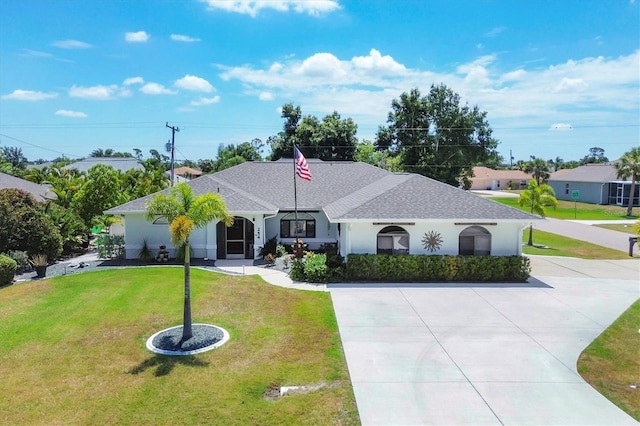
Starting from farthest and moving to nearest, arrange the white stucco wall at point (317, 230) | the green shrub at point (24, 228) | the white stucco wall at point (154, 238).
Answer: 1. the white stucco wall at point (317, 230)
2. the white stucco wall at point (154, 238)
3. the green shrub at point (24, 228)

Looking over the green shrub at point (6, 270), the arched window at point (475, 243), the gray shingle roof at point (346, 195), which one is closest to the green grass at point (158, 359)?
the green shrub at point (6, 270)

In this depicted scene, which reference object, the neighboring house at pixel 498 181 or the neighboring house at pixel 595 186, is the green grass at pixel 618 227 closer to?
the neighboring house at pixel 595 186

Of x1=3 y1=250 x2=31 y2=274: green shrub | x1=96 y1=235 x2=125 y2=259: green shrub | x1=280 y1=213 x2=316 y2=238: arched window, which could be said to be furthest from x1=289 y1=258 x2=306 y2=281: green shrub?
x1=3 y1=250 x2=31 y2=274: green shrub

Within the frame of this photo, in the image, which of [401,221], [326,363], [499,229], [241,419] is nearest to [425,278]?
[401,221]

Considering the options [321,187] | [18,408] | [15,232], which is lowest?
[18,408]

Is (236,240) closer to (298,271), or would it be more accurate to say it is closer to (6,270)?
(298,271)

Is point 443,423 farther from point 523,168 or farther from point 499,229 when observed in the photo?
point 523,168

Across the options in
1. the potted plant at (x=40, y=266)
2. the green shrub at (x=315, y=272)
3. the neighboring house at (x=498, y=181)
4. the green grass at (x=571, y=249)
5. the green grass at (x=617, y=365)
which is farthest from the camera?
the neighboring house at (x=498, y=181)
